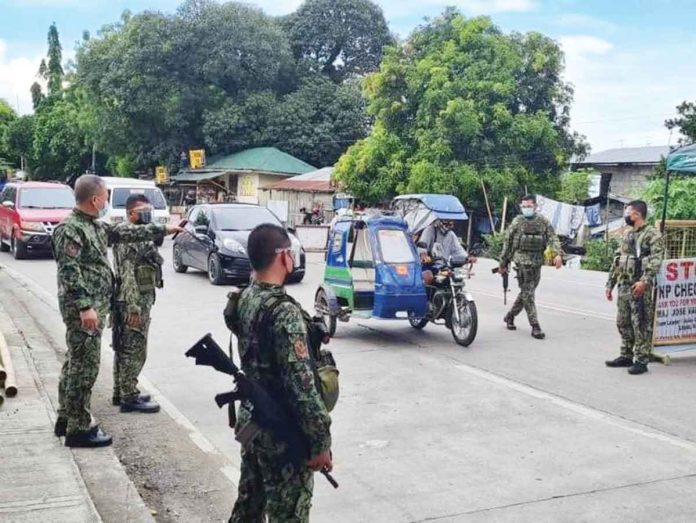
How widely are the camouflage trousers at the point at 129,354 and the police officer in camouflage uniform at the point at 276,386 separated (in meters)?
3.44

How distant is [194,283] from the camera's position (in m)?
15.7

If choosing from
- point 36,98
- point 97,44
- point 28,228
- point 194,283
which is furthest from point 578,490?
point 36,98

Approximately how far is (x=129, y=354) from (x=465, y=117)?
852 inches

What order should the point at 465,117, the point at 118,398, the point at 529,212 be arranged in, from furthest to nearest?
the point at 465,117 < the point at 529,212 < the point at 118,398

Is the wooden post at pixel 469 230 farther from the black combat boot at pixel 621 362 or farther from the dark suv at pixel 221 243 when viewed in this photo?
the black combat boot at pixel 621 362

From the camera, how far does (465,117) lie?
87.2ft

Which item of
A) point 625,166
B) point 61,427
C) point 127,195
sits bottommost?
point 61,427

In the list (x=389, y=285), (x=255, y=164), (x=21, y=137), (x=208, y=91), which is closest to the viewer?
(x=389, y=285)

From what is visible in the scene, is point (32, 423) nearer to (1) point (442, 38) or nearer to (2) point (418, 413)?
(2) point (418, 413)

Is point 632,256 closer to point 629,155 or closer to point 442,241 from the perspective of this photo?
point 442,241

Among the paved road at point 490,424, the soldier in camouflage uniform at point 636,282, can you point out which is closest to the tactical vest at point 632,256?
the soldier in camouflage uniform at point 636,282

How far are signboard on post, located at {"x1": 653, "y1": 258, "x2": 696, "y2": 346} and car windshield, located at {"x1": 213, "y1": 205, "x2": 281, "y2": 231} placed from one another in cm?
884

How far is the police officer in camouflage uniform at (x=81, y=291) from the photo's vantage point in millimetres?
5164

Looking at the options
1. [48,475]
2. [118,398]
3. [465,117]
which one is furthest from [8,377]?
[465,117]
